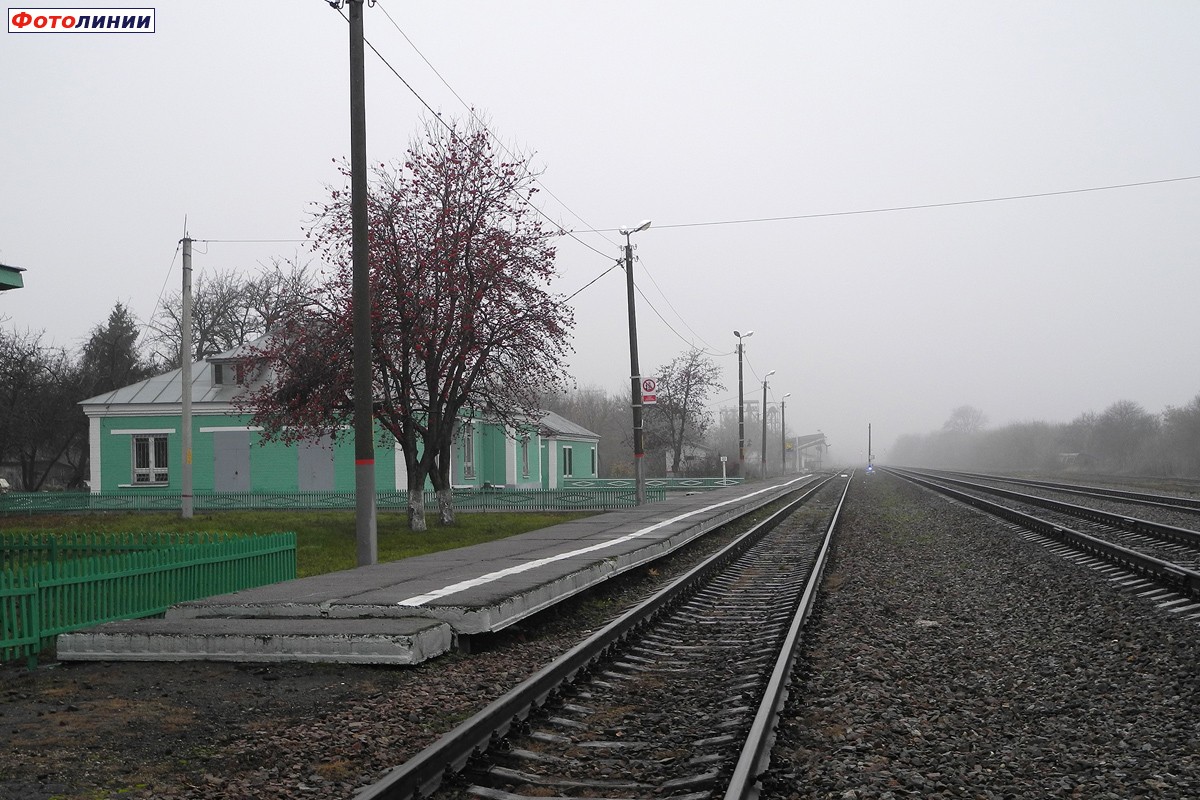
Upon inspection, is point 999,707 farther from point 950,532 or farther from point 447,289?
point 447,289

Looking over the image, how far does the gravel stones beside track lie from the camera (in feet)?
17.3

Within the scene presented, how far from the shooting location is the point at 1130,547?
16812 millimetres

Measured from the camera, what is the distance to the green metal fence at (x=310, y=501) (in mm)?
35062

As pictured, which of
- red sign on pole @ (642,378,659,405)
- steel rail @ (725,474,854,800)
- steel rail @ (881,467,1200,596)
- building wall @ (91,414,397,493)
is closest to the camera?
steel rail @ (725,474,854,800)

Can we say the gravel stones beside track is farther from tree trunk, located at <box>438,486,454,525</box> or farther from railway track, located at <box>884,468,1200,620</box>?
tree trunk, located at <box>438,486,454,525</box>

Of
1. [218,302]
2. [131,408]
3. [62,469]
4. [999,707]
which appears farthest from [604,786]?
[62,469]

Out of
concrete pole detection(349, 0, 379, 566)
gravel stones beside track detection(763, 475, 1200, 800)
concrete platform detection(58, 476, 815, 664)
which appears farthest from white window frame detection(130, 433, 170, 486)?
gravel stones beside track detection(763, 475, 1200, 800)

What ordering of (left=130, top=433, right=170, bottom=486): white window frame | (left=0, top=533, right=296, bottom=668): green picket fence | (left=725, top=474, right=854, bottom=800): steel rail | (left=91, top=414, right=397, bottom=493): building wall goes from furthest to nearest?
(left=130, top=433, right=170, bottom=486): white window frame → (left=91, top=414, right=397, bottom=493): building wall → (left=0, top=533, right=296, bottom=668): green picket fence → (left=725, top=474, right=854, bottom=800): steel rail

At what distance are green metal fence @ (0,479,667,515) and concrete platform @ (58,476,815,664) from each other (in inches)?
776

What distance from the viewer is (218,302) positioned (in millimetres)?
66812

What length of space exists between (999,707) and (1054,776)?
158cm

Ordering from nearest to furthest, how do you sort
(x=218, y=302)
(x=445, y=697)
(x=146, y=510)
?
(x=445, y=697)
(x=146, y=510)
(x=218, y=302)

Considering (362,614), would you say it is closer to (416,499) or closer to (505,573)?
(505,573)

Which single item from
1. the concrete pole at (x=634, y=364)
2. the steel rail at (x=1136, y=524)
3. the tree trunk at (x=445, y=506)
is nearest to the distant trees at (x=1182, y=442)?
the steel rail at (x=1136, y=524)
